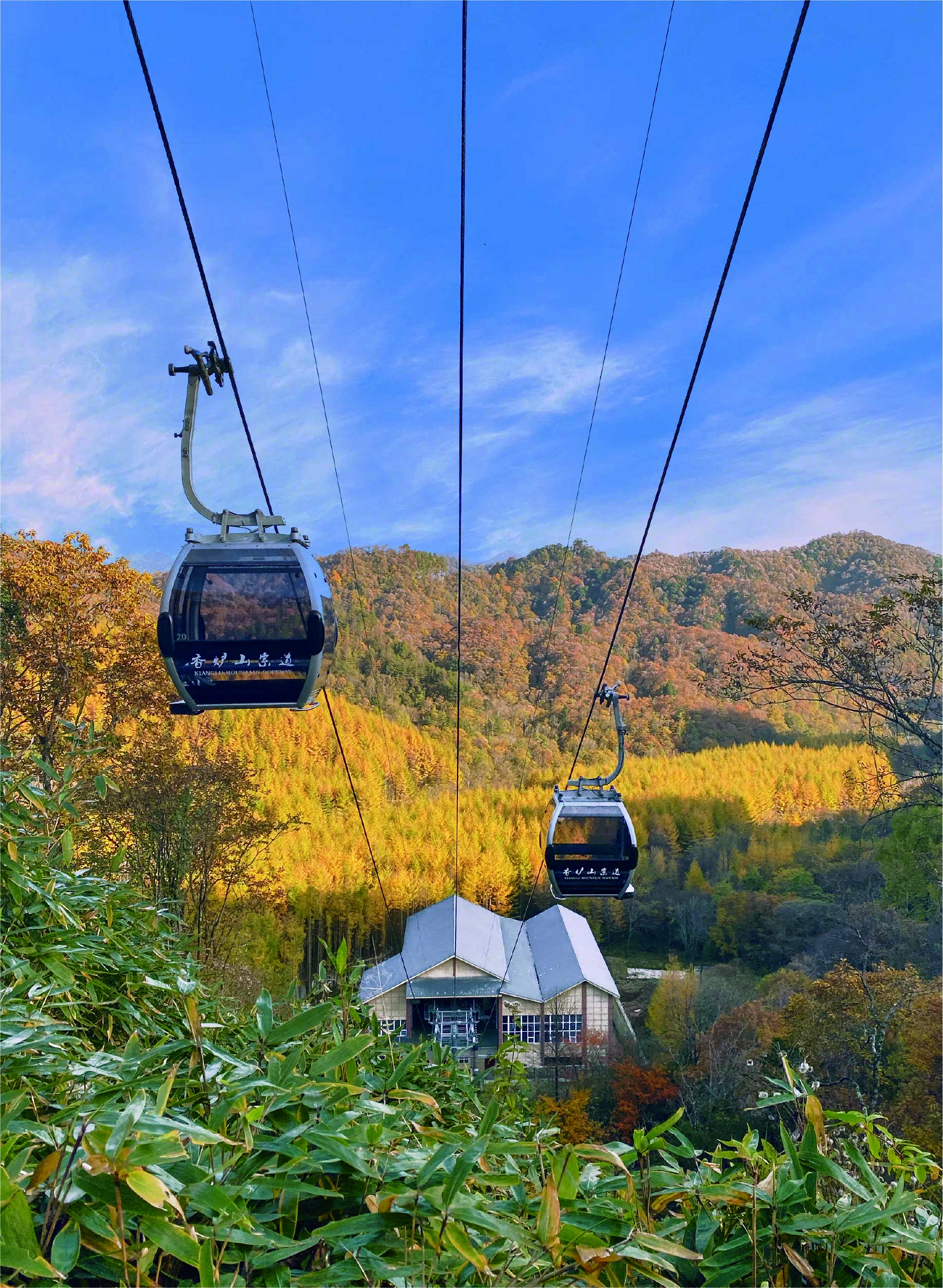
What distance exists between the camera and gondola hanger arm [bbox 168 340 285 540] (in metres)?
2.68

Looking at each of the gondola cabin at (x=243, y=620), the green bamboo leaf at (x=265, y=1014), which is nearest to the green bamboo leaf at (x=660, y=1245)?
the green bamboo leaf at (x=265, y=1014)

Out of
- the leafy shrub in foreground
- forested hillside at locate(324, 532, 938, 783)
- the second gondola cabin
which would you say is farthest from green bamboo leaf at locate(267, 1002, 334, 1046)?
forested hillside at locate(324, 532, 938, 783)

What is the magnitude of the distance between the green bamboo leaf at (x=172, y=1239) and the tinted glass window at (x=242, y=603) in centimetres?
253

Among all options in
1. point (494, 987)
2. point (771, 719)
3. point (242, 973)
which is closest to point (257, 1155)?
point (242, 973)

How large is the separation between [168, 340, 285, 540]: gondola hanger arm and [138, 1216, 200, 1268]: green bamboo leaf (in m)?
2.54

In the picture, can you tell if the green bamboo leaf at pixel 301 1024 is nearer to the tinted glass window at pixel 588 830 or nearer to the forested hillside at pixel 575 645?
the tinted glass window at pixel 588 830

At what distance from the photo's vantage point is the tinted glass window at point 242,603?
9.72ft

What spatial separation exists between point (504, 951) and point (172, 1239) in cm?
1689

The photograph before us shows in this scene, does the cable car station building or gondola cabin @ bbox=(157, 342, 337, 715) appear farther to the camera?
the cable car station building

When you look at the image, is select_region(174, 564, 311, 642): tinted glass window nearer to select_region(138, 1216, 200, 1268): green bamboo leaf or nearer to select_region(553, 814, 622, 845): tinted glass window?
select_region(138, 1216, 200, 1268): green bamboo leaf

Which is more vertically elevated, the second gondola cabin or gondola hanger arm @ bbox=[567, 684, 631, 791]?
gondola hanger arm @ bbox=[567, 684, 631, 791]

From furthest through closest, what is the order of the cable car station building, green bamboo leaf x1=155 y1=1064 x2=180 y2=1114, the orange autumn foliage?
the cable car station building < the orange autumn foliage < green bamboo leaf x1=155 y1=1064 x2=180 y2=1114

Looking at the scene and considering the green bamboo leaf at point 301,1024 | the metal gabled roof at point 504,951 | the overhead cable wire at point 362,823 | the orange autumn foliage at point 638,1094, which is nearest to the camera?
the green bamboo leaf at point 301,1024

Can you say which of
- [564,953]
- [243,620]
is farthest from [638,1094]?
[243,620]
